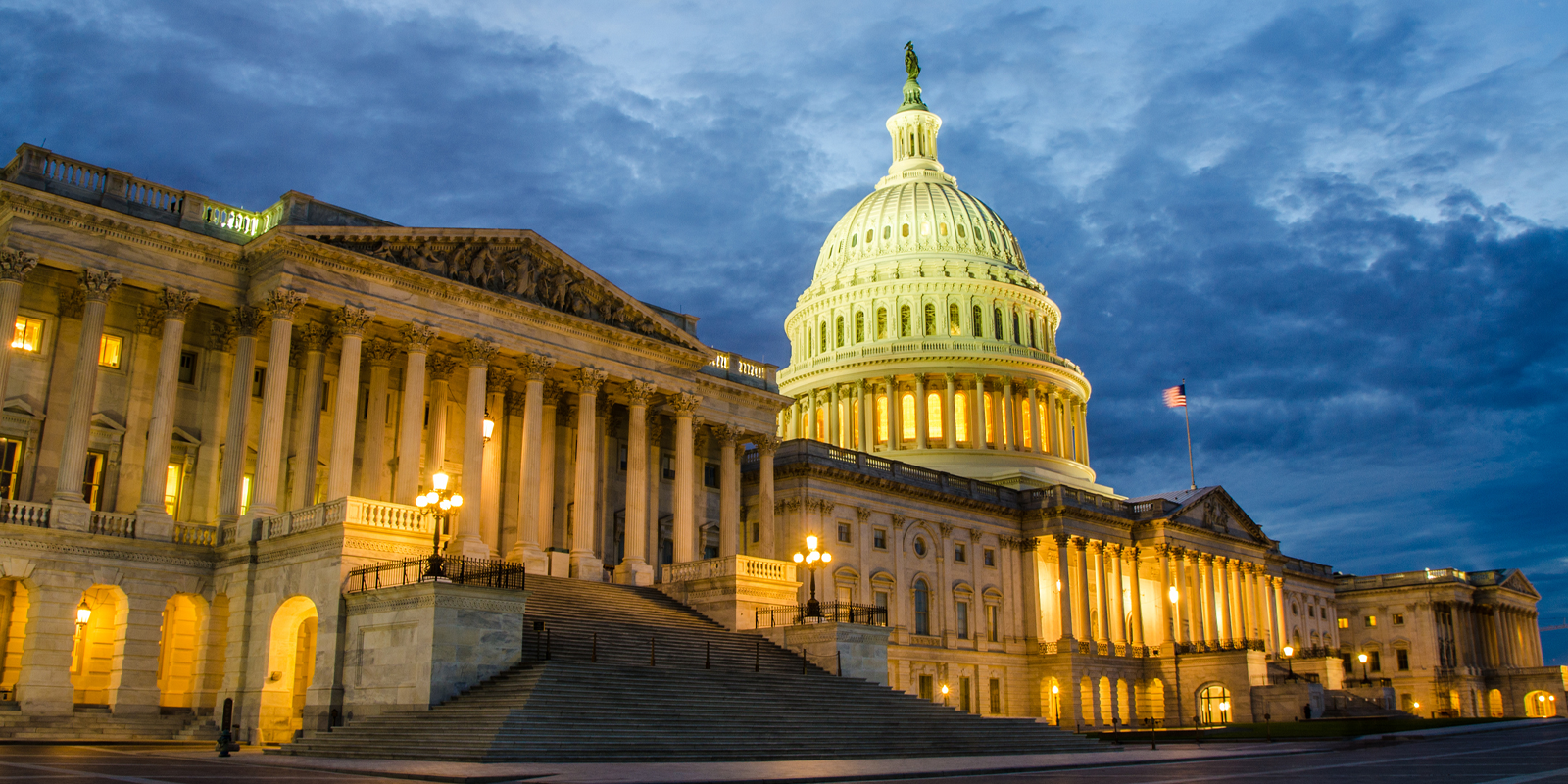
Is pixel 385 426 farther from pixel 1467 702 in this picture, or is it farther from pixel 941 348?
pixel 1467 702

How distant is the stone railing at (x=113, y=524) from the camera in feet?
131

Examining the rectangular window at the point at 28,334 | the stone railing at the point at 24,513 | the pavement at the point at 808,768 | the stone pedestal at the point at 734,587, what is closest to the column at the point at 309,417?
the stone railing at the point at 24,513

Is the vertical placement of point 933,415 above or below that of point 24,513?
above

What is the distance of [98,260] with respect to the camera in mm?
41062

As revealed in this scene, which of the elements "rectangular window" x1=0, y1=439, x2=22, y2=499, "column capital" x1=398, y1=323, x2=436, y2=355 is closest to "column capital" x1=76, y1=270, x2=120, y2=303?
"rectangular window" x1=0, y1=439, x2=22, y2=499

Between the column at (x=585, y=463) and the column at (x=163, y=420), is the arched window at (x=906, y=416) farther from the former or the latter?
the column at (x=163, y=420)

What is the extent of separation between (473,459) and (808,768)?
23604mm

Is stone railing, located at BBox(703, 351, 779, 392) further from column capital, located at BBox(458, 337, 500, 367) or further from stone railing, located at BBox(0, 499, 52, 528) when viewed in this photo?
stone railing, located at BBox(0, 499, 52, 528)

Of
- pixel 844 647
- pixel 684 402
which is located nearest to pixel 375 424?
pixel 684 402

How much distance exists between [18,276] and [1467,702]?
119 metres

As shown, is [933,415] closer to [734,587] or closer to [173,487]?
[734,587]

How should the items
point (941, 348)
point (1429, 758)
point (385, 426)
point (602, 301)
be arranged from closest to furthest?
point (1429, 758)
point (385, 426)
point (602, 301)
point (941, 348)

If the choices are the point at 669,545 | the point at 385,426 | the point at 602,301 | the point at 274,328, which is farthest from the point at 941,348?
the point at 274,328

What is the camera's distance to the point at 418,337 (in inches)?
1834
